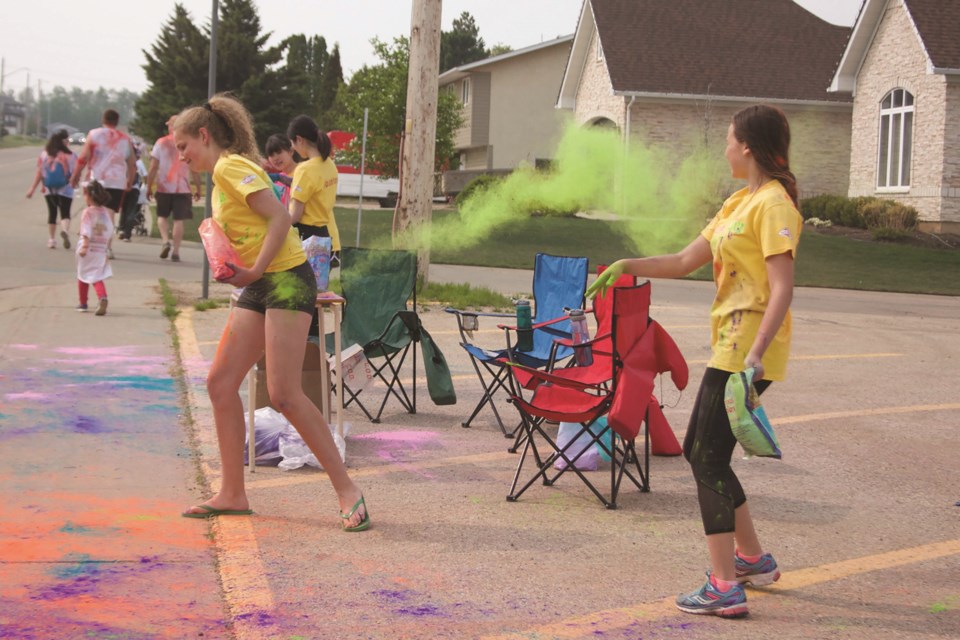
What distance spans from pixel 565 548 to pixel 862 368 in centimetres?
603

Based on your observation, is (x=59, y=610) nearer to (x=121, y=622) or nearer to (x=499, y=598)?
(x=121, y=622)

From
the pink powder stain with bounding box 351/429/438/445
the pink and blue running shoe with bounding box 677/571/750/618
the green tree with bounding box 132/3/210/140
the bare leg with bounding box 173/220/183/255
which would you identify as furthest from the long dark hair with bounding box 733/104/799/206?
the green tree with bounding box 132/3/210/140

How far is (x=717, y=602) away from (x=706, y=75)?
1147 inches

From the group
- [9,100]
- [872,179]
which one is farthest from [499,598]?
[9,100]

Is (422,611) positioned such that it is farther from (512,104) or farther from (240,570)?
(512,104)

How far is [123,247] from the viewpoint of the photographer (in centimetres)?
1870

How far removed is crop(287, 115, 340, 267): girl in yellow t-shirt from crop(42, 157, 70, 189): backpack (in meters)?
10.9

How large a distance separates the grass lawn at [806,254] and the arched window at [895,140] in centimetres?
266

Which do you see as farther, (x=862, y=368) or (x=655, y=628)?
(x=862, y=368)

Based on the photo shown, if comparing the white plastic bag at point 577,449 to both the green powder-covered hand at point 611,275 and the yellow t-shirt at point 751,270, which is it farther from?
the yellow t-shirt at point 751,270

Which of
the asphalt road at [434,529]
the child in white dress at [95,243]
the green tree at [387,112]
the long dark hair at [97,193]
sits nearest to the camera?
the asphalt road at [434,529]

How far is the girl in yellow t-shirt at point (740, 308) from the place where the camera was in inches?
161

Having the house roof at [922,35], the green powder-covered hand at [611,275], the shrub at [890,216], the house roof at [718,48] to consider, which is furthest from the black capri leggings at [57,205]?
the house roof at [922,35]

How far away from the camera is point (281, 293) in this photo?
4957 mm
